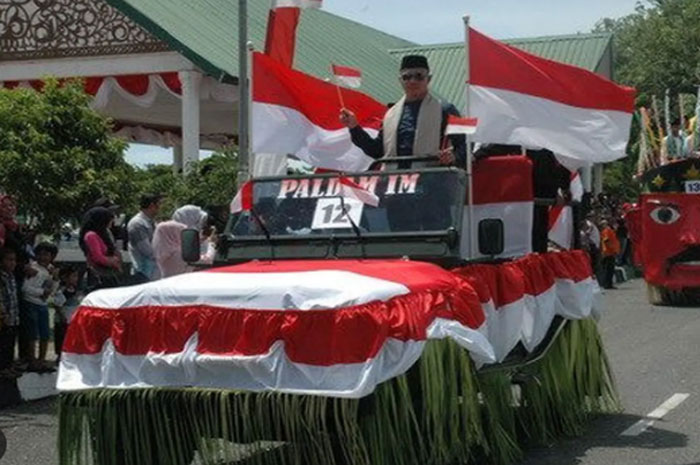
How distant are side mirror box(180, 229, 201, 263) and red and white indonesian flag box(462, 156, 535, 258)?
1.92m

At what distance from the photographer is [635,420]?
9.78 m

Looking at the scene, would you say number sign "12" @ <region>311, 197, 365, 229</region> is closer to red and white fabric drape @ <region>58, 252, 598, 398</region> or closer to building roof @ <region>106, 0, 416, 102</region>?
red and white fabric drape @ <region>58, 252, 598, 398</region>

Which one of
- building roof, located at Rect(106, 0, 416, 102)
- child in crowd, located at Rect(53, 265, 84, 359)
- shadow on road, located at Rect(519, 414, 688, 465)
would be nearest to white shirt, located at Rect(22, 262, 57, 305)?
child in crowd, located at Rect(53, 265, 84, 359)

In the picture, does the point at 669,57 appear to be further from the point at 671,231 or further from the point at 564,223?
the point at 564,223

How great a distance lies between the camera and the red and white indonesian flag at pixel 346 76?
9602 millimetres

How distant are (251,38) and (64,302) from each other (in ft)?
47.2

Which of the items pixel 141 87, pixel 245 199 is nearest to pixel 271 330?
pixel 245 199

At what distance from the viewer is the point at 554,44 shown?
3803cm

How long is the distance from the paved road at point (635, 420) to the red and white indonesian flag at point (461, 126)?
2155mm

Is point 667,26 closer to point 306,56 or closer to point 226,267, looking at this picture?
point 306,56

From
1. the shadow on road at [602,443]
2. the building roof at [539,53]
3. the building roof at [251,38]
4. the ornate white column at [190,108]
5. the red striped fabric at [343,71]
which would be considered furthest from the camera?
the building roof at [539,53]

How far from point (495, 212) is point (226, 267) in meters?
2.02

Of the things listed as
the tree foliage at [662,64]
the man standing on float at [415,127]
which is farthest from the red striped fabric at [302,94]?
the tree foliage at [662,64]

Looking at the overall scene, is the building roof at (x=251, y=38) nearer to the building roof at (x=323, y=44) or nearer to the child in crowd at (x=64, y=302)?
the building roof at (x=323, y=44)
